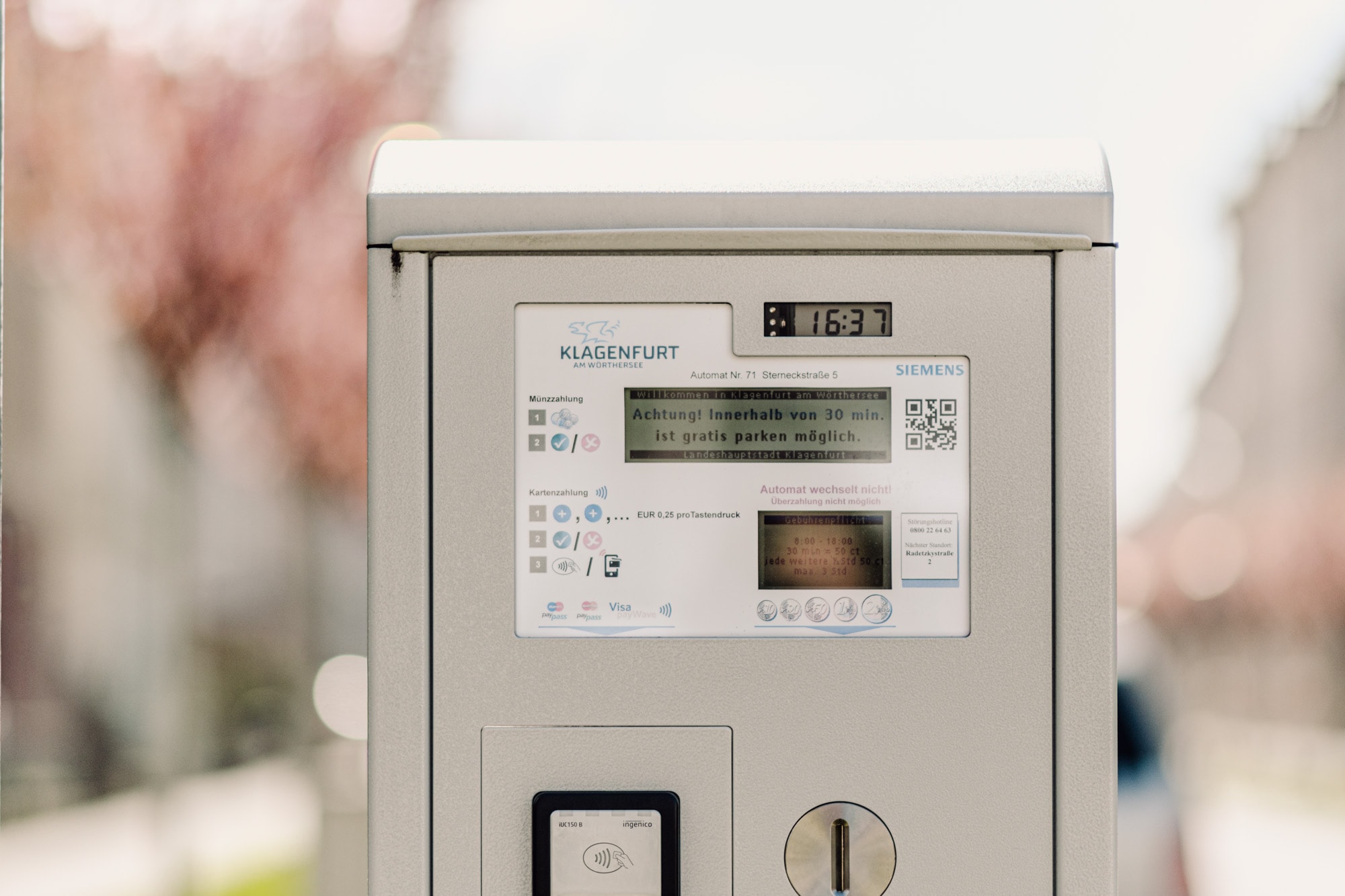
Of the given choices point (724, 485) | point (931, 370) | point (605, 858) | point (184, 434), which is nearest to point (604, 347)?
point (724, 485)

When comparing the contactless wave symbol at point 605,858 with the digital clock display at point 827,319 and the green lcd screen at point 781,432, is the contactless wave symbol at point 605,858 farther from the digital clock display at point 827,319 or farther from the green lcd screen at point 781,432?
the digital clock display at point 827,319

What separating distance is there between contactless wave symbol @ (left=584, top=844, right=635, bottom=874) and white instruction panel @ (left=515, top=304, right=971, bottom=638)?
27cm

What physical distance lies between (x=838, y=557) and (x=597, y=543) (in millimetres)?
316

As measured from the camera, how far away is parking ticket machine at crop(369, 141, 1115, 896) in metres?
1.44

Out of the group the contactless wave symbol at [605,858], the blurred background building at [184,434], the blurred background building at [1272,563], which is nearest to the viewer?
the contactless wave symbol at [605,858]

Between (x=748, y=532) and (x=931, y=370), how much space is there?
1.06 feet

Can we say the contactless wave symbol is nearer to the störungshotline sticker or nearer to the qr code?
the störungshotline sticker

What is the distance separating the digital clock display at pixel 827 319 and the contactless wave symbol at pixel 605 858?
698 mm

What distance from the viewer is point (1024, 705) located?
144 cm

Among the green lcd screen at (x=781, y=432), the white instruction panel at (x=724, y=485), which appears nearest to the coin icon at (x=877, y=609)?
the white instruction panel at (x=724, y=485)

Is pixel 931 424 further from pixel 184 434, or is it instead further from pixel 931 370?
pixel 184 434

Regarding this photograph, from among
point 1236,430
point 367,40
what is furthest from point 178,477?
point 1236,430

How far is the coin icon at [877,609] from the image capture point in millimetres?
1449

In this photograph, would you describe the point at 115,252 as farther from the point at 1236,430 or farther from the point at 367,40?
the point at 1236,430
